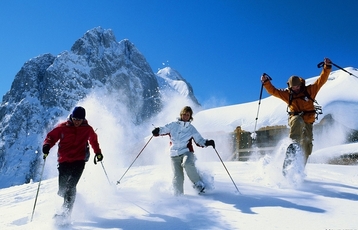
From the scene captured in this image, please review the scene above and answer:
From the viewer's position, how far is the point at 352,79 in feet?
45.8

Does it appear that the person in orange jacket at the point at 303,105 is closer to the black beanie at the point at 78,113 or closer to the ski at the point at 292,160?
the ski at the point at 292,160

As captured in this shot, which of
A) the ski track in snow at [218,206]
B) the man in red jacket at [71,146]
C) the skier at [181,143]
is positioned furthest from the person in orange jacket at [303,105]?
the man in red jacket at [71,146]

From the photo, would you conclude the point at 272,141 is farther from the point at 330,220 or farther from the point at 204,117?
the point at 330,220

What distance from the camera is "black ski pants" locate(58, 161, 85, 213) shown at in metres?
4.25

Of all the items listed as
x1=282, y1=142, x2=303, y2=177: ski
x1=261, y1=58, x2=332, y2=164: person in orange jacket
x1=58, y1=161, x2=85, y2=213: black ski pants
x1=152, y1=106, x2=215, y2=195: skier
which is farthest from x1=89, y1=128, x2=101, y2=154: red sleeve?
x1=261, y1=58, x2=332, y2=164: person in orange jacket

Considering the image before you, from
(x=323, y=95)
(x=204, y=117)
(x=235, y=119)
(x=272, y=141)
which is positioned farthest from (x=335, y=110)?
(x=204, y=117)

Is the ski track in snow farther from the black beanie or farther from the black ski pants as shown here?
the black beanie

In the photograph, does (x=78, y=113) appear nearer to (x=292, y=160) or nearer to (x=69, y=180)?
(x=69, y=180)

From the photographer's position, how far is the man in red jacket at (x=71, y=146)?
4473 mm

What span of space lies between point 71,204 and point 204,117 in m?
12.5

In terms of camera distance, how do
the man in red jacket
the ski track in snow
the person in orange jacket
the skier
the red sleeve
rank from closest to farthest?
the ski track in snow < the man in red jacket < the red sleeve < the skier < the person in orange jacket

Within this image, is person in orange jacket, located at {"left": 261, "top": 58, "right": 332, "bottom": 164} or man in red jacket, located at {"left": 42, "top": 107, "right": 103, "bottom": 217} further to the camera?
person in orange jacket, located at {"left": 261, "top": 58, "right": 332, "bottom": 164}

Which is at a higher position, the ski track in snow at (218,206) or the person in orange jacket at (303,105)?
the person in orange jacket at (303,105)

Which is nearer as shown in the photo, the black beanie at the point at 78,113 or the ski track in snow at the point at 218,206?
the ski track in snow at the point at 218,206
